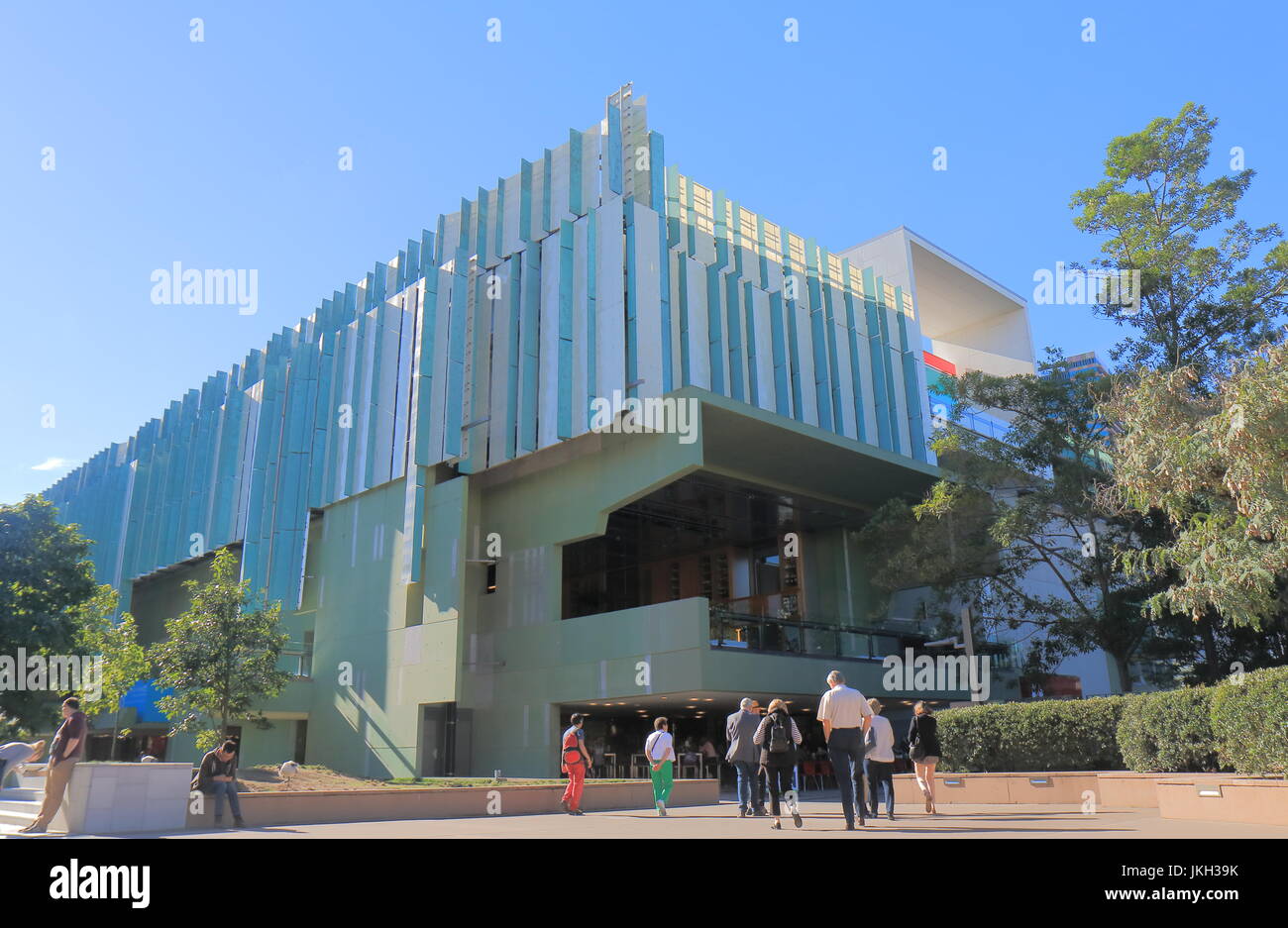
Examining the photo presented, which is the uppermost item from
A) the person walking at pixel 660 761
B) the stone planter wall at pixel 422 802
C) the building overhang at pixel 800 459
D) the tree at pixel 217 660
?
the building overhang at pixel 800 459

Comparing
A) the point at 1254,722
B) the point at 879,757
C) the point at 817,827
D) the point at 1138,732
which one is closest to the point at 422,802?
the point at 817,827

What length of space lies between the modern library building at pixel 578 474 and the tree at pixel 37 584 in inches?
211

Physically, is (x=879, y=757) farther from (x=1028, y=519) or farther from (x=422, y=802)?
(x=1028, y=519)

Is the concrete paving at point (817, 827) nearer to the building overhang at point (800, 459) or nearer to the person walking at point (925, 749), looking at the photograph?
the person walking at point (925, 749)

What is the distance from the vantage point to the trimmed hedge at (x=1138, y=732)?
11.5 metres

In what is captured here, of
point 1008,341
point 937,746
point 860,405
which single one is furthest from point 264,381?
point 1008,341

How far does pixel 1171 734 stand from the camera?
1397 centimetres

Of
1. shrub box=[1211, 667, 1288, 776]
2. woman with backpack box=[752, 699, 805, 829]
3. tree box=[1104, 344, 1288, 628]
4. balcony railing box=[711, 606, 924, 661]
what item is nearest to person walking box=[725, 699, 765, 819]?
woman with backpack box=[752, 699, 805, 829]

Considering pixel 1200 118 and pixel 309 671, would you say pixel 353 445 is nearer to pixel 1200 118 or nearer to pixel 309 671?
pixel 309 671

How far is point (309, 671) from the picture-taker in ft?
109

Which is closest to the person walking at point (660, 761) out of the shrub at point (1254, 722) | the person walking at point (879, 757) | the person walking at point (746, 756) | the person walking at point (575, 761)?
the person walking at point (575, 761)

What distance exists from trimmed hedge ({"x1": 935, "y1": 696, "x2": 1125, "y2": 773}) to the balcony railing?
7914 millimetres

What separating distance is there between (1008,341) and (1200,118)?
33028 millimetres

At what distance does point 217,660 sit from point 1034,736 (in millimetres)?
19980
